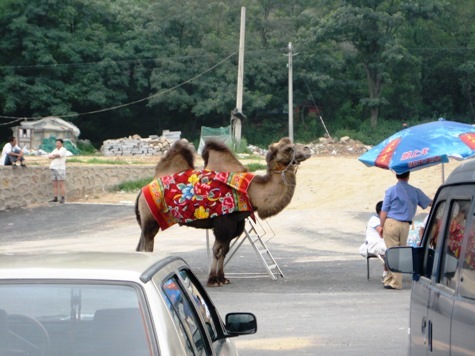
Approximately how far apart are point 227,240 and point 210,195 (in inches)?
33.7

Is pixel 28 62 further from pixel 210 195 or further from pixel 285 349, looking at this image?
pixel 285 349

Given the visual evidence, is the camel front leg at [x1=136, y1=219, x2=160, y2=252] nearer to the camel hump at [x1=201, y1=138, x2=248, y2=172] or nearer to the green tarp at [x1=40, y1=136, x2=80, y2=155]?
the camel hump at [x1=201, y1=138, x2=248, y2=172]

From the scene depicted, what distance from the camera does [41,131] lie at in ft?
174

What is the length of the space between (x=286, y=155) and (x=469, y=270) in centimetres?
1012

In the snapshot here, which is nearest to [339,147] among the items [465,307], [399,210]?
[399,210]

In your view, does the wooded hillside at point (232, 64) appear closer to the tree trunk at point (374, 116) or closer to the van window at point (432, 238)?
the tree trunk at point (374, 116)

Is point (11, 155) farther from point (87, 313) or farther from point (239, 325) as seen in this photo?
point (87, 313)

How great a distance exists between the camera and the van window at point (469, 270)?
4.82 meters

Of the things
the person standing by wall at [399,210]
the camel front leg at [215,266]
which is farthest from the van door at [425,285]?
the camel front leg at [215,266]

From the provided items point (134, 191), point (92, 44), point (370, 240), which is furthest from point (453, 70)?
point (370, 240)

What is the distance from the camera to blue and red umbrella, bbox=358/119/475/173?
14445 millimetres

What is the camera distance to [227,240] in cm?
1508

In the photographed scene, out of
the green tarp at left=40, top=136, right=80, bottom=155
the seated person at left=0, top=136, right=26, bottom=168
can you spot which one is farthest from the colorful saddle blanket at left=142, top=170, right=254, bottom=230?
the green tarp at left=40, top=136, right=80, bottom=155

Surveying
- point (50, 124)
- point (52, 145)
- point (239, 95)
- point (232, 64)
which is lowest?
point (52, 145)
